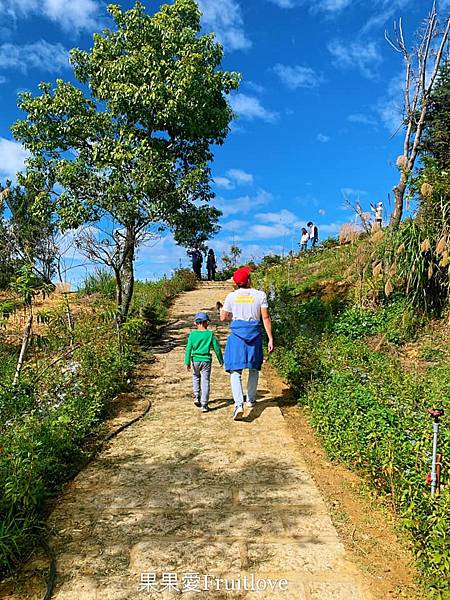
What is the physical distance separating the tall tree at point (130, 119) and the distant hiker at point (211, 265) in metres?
13.0

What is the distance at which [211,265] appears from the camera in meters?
24.4

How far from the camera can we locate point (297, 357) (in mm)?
7160

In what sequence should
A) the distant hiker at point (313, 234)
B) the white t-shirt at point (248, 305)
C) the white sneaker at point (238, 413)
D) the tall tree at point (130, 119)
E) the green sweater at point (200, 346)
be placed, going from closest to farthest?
the white sneaker at point (238, 413) < the white t-shirt at point (248, 305) < the green sweater at point (200, 346) < the tall tree at point (130, 119) < the distant hiker at point (313, 234)

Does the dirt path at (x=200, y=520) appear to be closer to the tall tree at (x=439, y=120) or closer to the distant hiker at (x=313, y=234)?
the distant hiker at (x=313, y=234)

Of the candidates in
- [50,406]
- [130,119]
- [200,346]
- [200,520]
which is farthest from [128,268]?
[200,520]

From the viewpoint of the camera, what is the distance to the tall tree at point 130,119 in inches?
393

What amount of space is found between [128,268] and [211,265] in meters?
13.3

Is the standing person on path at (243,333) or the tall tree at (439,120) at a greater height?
the tall tree at (439,120)

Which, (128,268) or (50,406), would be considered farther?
(128,268)

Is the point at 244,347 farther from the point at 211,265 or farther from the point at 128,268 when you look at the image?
the point at 211,265

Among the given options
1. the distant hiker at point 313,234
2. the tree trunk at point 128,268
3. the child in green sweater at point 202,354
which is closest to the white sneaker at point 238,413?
the child in green sweater at point 202,354

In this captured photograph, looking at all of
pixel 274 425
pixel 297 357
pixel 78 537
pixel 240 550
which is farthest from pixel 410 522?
pixel 297 357

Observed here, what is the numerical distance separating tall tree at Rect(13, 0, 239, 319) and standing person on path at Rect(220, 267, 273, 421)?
14.3 ft

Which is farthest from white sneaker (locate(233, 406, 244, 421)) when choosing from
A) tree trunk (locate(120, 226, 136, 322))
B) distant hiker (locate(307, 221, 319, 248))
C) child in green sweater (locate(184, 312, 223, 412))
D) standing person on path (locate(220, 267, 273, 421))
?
distant hiker (locate(307, 221, 319, 248))
